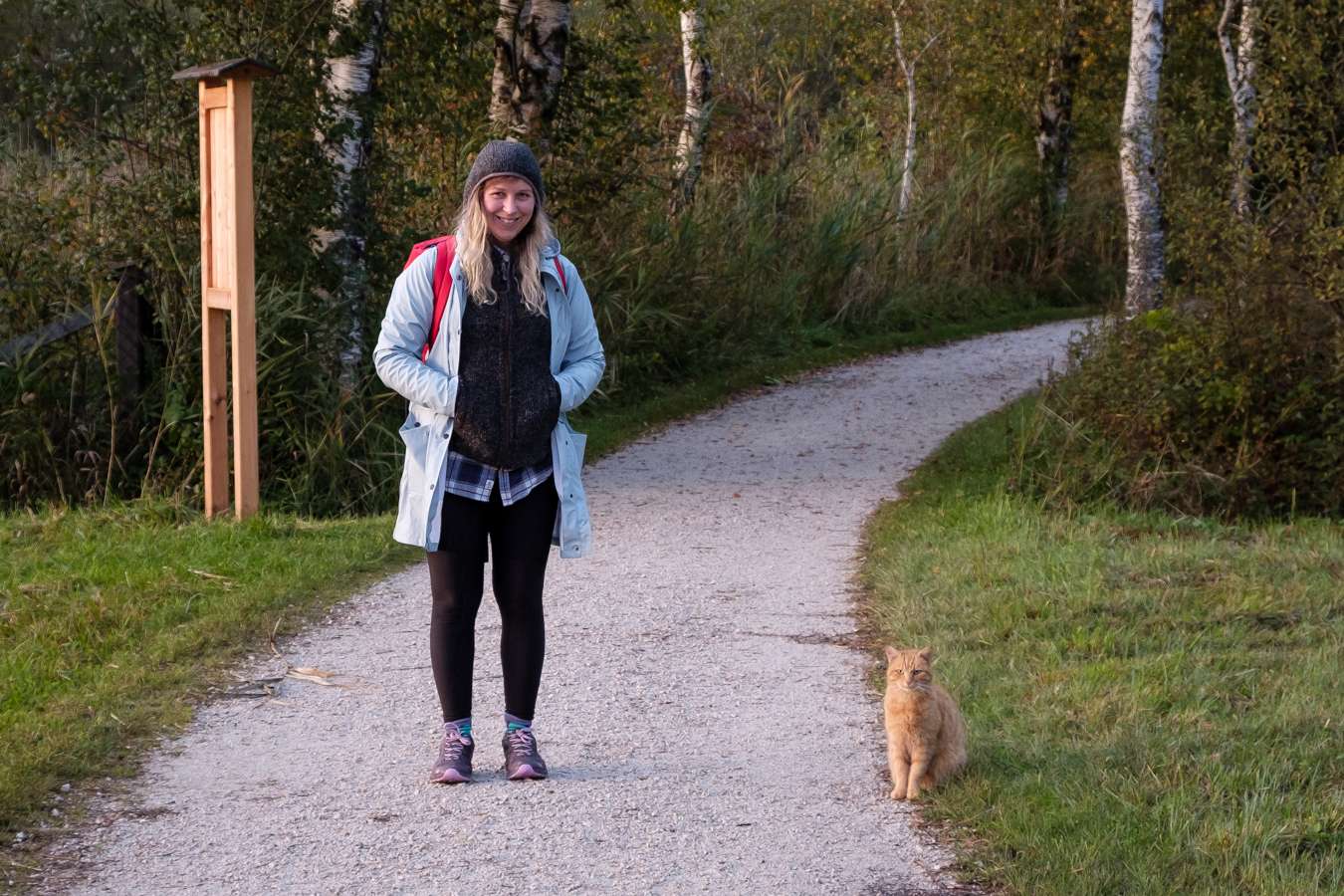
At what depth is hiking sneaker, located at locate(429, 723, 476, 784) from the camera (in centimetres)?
501

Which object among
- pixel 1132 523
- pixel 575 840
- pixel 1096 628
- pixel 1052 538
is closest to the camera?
pixel 575 840

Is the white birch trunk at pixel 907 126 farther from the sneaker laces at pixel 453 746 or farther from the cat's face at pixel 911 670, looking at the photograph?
the sneaker laces at pixel 453 746

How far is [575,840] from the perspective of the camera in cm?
457

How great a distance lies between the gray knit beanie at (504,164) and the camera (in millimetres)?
4816

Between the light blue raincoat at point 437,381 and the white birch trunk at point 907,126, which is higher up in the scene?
the white birch trunk at point 907,126

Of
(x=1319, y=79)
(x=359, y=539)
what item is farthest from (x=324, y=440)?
(x=1319, y=79)

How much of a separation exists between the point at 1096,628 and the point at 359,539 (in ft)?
12.8

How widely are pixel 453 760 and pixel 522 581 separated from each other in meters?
0.61

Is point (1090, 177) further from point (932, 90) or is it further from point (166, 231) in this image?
point (166, 231)

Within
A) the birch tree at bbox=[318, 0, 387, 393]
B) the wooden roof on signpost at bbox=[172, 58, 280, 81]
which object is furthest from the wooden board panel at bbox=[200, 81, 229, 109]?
the birch tree at bbox=[318, 0, 387, 393]

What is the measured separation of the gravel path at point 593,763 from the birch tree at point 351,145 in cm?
283

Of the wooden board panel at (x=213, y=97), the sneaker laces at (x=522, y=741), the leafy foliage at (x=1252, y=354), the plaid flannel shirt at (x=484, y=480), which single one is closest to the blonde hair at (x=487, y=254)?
the plaid flannel shirt at (x=484, y=480)

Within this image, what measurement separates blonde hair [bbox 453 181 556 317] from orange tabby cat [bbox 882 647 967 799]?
63.0 inches

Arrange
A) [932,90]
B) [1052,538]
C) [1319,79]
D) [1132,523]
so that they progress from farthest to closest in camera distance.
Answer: [932,90]
[1319,79]
[1132,523]
[1052,538]
